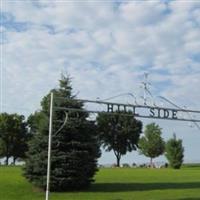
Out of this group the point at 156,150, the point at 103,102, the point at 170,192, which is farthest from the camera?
the point at 156,150

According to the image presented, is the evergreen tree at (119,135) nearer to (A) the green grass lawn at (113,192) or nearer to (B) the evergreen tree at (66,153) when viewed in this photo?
(A) the green grass lawn at (113,192)

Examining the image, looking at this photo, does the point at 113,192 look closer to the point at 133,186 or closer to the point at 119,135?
the point at 133,186

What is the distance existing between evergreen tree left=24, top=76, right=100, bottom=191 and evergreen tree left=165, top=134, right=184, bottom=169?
45784mm

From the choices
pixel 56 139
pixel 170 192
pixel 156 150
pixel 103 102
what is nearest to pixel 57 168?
pixel 56 139

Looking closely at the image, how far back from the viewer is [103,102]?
23094 millimetres

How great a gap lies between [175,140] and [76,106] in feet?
167

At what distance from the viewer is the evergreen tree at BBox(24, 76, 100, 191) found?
30656 millimetres

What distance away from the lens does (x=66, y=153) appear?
3109 cm

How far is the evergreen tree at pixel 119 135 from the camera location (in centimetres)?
9531

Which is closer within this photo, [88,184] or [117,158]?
[88,184]

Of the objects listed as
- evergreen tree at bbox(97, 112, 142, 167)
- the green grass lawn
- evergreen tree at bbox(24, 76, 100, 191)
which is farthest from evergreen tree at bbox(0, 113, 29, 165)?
evergreen tree at bbox(24, 76, 100, 191)

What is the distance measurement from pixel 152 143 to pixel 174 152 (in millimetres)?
15523

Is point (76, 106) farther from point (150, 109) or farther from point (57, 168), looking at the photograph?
point (150, 109)

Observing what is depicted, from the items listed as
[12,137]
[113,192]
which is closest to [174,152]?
[12,137]
